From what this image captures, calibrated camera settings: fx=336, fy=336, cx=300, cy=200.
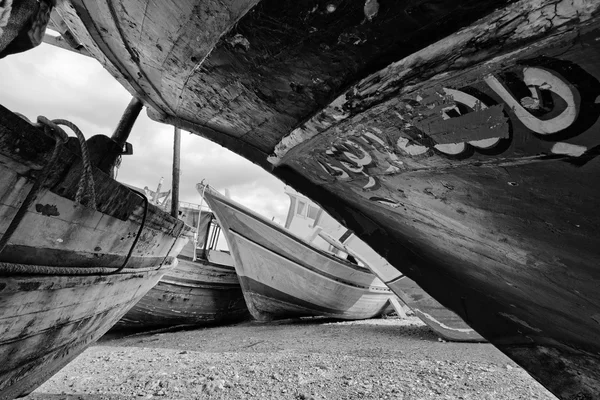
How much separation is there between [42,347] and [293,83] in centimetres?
223

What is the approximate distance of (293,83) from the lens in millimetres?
1359

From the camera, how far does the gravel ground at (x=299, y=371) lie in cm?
427

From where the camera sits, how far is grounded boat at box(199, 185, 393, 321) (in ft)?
29.8

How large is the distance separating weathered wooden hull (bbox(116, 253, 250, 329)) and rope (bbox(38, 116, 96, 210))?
27.5 ft

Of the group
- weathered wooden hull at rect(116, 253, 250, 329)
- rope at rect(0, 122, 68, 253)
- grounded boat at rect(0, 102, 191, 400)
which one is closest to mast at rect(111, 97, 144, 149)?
grounded boat at rect(0, 102, 191, 400)

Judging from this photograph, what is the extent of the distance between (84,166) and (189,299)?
950cm

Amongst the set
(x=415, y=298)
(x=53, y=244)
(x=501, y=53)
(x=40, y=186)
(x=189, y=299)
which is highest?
(x=501, y=53)

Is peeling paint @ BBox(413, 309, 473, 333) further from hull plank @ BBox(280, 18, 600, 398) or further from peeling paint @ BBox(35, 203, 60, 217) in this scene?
peeling paint @ BBox(35, 203, 60, 217)

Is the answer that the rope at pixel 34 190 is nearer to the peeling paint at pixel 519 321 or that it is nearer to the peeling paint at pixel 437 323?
the peeling paint at pixel 519 321

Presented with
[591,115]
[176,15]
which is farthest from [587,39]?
[176,15]

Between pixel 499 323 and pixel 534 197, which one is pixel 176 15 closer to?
pixel 534 197

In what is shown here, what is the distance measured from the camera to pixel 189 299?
10.3 meters

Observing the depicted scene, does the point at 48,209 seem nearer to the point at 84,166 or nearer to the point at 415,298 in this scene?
the point at 84,166

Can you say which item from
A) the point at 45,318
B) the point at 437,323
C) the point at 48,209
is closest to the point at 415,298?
the point at 437,323
